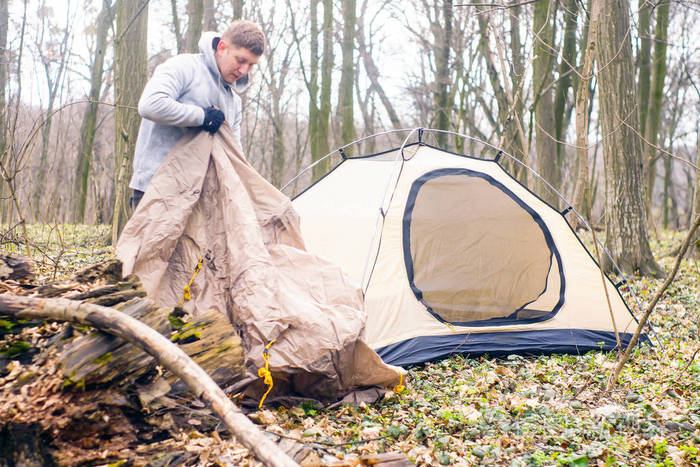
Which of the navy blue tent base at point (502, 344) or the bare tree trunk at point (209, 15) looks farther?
the bare tree trunk at point (209, 15)

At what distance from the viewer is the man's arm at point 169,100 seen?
3.11 m

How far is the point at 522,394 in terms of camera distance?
12.1ft

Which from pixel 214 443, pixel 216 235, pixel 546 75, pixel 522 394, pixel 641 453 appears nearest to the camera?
pixel 214 443

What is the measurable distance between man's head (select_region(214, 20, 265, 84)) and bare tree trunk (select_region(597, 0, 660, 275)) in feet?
A: 17.0

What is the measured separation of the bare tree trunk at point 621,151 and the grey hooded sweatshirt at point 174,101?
533 centimetres

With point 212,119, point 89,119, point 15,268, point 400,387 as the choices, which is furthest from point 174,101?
point 89,119

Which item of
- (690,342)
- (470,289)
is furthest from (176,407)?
(690,342)

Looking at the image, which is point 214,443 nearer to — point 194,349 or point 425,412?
point 194,349

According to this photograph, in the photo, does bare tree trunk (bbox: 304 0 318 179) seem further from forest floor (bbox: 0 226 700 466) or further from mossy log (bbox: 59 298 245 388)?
mossy log (bbox: 59 298 245 388)

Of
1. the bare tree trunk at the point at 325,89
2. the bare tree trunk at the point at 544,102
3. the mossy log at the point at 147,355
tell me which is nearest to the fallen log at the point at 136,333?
the mossy log at the point at 147,355

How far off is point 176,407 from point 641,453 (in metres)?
2.21

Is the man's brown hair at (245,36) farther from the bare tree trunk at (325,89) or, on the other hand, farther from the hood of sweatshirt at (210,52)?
the bare tree trunk at (325,89)

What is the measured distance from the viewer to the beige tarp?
3.05 metres

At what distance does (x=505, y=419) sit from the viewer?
321 centimetres
